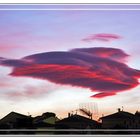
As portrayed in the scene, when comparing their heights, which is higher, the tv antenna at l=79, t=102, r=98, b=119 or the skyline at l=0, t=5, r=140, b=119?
the skyline at l=0, t=5, r=140, b=119

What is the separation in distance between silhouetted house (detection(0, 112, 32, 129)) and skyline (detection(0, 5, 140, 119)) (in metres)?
0.05

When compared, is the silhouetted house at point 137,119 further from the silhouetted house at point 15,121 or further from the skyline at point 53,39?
the silhouetted house at point 15,121

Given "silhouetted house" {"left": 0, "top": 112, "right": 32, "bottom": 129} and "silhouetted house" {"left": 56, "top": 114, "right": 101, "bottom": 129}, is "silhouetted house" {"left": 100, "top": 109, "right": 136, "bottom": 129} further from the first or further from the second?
"silhouetted house" {"left": 0, "top": 112, "right": 32, "bottom": 129}

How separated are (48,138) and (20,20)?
0.90 m

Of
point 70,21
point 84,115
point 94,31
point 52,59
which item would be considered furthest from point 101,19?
point 84,115

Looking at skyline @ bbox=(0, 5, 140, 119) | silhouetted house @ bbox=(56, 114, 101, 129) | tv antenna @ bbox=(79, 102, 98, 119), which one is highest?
skyline @ bbox=(0, 5, 140, 119)

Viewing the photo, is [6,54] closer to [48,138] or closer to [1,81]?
[1,81]

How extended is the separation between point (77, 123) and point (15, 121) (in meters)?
0.46

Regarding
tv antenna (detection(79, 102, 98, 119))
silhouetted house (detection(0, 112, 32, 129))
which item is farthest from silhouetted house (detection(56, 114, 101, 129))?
silhouetted house (detection(0, 112, 32, 129))

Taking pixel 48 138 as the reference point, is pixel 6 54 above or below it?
above

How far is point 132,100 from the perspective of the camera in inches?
54.3

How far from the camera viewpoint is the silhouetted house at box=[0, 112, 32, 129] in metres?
1.39

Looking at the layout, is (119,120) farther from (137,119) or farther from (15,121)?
(15,121)

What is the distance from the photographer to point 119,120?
1.42 metres
